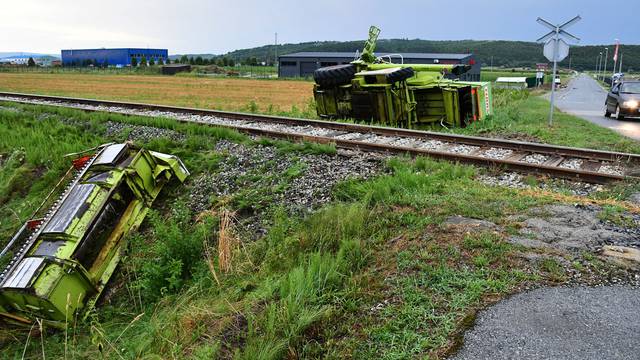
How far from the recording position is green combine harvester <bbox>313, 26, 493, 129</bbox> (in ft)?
41.3

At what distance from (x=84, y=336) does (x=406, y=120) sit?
961 centimetres

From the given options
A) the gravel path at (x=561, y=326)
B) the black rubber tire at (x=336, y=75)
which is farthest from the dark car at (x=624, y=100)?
the gravel path at (x=561, y=326)

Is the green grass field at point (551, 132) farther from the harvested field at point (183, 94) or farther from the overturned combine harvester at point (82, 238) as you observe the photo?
the harvested field at point (183, 94)

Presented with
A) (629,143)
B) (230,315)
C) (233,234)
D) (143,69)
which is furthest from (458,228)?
(143,69)

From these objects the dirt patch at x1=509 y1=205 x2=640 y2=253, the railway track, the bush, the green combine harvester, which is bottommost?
the bush

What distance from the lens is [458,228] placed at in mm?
5031

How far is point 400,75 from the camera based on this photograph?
12.0m

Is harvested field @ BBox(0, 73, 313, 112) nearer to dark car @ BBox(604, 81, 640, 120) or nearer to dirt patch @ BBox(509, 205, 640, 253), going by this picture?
dark car @ BBox(604, 81, 640, 120)

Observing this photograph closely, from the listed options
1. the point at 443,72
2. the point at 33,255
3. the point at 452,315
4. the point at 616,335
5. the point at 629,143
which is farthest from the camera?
the point at 443,72

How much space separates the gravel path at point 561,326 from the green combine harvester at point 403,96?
29.5ft

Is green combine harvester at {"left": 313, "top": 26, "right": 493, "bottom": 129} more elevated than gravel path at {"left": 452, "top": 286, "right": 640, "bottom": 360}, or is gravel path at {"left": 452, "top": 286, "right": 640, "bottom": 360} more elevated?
green combine harvester at {"left": 313, "top": 26, "right": 493, "bottom": 129}

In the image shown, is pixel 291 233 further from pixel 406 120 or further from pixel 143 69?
pixel 143 69

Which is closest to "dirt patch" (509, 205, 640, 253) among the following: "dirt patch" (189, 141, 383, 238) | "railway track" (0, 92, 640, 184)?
"railway track" (0, 92, 640, 184)

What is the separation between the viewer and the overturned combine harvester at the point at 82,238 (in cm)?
543
